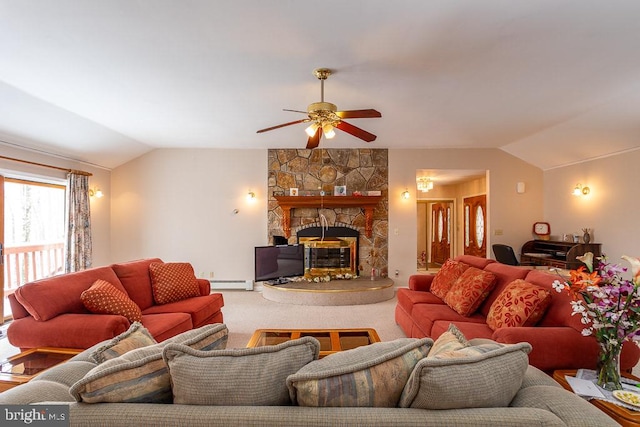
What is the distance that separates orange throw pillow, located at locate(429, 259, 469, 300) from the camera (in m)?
3.44

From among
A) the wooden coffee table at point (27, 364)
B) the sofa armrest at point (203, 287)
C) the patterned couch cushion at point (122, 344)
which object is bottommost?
the wooden coffee table at point (27, 364)

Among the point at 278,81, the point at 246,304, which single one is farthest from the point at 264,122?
the point at 246,304

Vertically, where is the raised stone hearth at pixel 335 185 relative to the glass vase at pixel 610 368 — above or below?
above

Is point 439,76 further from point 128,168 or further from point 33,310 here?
point 128,168

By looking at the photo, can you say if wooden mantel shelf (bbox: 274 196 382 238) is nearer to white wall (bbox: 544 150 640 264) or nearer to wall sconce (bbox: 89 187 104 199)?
wall sconce (bbox: 89 187 104 199)

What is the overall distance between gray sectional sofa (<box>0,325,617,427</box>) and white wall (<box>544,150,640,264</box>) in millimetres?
4851

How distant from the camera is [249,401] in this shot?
40.6 inches

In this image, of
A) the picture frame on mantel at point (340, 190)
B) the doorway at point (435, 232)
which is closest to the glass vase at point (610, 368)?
the picture frame on mantel at point (340, 190)

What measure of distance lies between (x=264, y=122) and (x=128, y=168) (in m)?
3.20

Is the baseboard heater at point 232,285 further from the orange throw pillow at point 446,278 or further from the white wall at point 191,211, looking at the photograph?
the orange throw pillow at point 446,278

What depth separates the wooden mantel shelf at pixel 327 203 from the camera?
5.75 metres

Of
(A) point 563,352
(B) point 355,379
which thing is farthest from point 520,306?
(B) point 355,379

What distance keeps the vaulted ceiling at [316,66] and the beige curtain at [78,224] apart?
18.7 inches

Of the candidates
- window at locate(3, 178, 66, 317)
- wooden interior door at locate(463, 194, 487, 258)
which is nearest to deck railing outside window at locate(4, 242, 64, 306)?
window at locate(3, 178, 66, 317)
